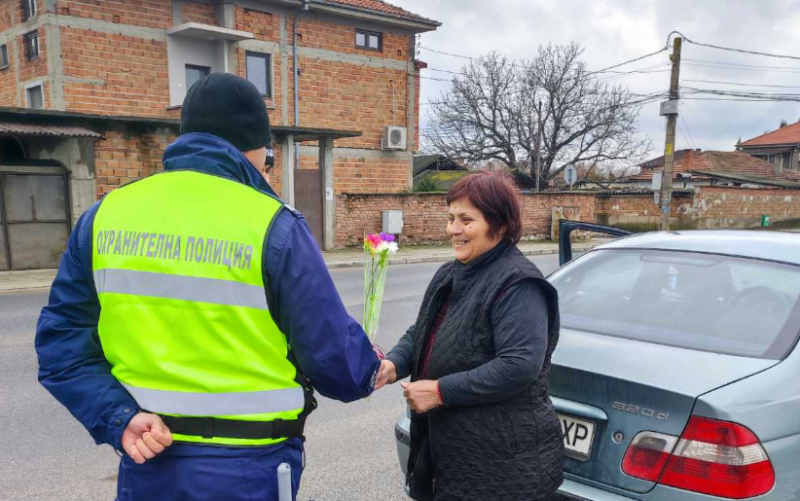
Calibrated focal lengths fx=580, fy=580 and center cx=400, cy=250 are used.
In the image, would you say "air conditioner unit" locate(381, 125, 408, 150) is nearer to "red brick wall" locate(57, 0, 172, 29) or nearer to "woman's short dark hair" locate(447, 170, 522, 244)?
"red brick wall" locate(57, 0, 172, 29)

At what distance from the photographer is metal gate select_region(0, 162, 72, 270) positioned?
39.7ft

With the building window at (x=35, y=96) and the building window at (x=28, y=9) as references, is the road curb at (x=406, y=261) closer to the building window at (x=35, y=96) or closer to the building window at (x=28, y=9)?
the building window at (x=35, y=96)

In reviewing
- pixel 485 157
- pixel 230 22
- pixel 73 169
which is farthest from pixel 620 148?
pixel 73 169

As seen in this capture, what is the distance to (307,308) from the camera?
147 cm

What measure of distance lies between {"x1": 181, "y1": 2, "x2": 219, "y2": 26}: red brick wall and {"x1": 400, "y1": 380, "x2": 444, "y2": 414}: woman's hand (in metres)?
19.4

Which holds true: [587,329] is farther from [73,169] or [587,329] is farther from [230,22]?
[230,22]

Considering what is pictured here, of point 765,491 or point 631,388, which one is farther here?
point 631,388

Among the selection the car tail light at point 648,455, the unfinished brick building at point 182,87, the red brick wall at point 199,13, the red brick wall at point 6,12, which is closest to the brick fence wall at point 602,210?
the unfinished brick building at point 182,87

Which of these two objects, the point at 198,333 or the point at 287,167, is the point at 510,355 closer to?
the point at 198,333

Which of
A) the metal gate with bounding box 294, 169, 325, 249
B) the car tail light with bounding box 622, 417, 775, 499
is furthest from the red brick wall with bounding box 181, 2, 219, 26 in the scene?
the car tail light with bounding box 622, 417, 775, 499

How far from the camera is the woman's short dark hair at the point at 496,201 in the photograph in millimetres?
2045

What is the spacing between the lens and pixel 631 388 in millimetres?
2088

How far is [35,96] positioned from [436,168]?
829 inches

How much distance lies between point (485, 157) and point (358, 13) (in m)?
17.2
